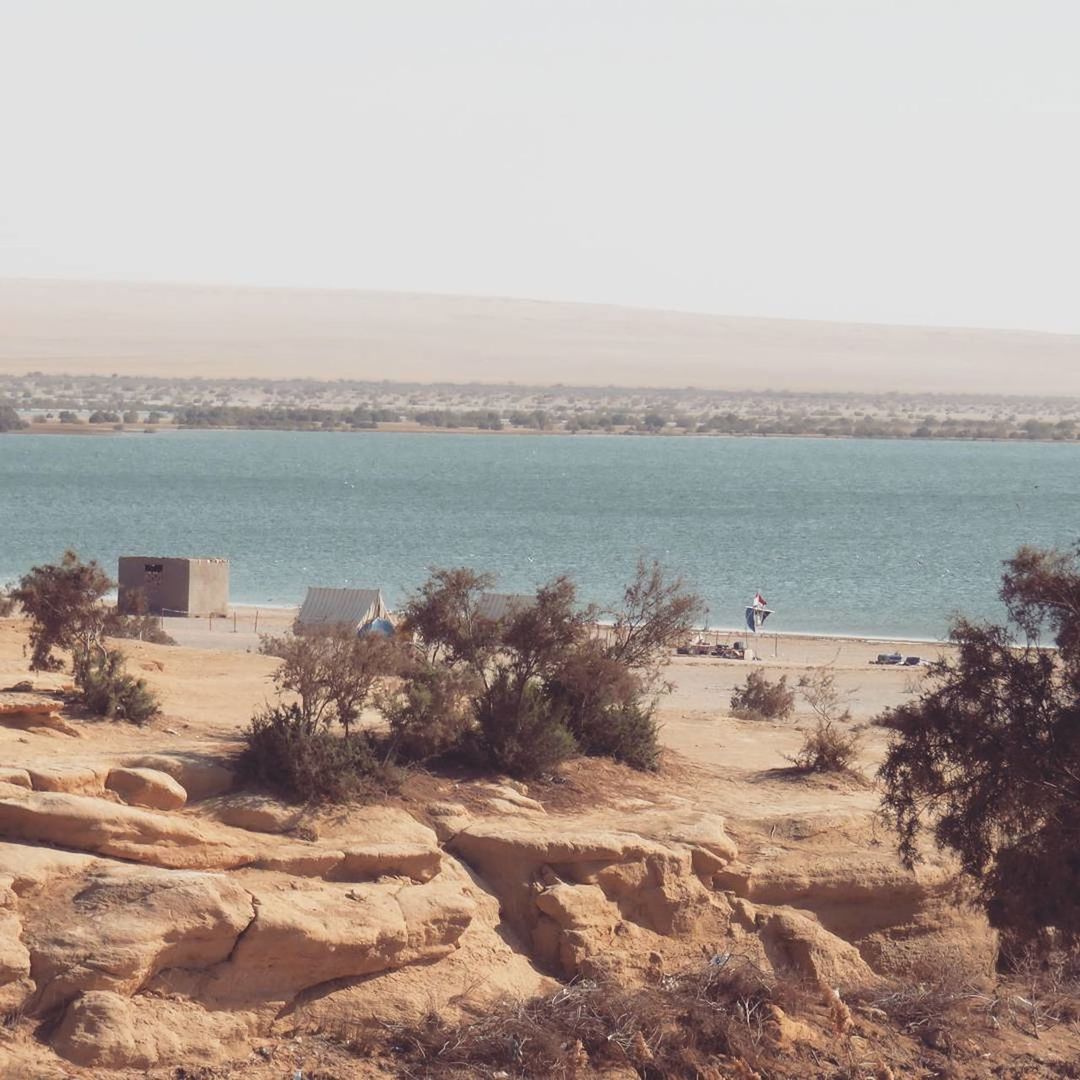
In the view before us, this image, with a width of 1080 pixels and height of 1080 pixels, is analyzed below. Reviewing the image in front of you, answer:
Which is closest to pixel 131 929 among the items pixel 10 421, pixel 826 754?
pixel 826 754

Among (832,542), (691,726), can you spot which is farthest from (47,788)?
(832,542)

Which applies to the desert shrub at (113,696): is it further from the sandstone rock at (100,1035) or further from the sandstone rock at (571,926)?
the sandstone rock at (100,1035)

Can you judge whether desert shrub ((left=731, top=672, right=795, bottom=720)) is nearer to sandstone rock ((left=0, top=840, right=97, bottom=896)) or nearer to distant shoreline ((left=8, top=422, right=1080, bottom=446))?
sandstone rock ((left=0, top=840, right=97, bottom=896))

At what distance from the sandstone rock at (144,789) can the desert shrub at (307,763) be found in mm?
878

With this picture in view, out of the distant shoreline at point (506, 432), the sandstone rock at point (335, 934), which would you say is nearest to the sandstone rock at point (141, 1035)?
the sandstone rock at point (335, 934)

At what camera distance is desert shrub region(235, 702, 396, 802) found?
1365 centimetres

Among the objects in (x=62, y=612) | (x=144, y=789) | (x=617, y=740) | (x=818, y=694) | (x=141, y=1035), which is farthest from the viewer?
(x=818, y=694)

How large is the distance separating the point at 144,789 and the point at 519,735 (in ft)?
12.4

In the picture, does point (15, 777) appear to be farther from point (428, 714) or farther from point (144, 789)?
point (428, 714)

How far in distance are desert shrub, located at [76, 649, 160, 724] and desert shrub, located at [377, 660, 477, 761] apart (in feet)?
7.00

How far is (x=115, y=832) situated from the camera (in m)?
12.2

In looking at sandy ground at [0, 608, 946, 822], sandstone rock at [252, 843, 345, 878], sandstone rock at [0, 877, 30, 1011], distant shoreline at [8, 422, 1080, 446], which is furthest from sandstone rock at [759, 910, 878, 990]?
distant shoreline at [8, 422, 1080, 446]

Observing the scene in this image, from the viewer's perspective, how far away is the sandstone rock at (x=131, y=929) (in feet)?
36.4

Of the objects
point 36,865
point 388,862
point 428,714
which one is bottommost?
point 388,862
